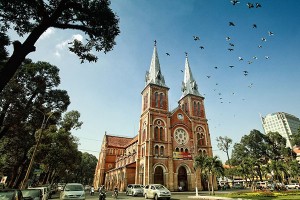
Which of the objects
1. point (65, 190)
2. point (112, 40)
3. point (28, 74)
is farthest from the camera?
point (28, 74)

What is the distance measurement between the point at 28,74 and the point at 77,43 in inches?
559

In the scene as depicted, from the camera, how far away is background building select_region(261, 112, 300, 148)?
149500 mm

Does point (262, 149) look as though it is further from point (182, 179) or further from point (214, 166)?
point (214, 166)

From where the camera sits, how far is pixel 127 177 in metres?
41.8

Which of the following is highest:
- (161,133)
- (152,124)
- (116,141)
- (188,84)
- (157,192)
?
(188,84)

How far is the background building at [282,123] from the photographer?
150m

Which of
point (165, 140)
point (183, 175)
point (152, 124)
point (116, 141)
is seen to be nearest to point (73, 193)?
point (152, 124)

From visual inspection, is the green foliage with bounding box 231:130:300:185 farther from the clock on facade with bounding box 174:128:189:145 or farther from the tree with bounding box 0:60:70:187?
the tree with bounding box 0:60:70:187

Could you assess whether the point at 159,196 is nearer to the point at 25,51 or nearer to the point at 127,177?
the point at 25,51

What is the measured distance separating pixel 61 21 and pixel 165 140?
34243 mm

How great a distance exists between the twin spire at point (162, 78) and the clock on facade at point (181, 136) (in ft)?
37.0

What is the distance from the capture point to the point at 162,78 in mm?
49312

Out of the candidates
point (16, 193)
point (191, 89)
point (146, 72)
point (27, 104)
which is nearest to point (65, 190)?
point (16, 193)

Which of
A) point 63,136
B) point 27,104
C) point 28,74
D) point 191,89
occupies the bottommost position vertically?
point 63,136
